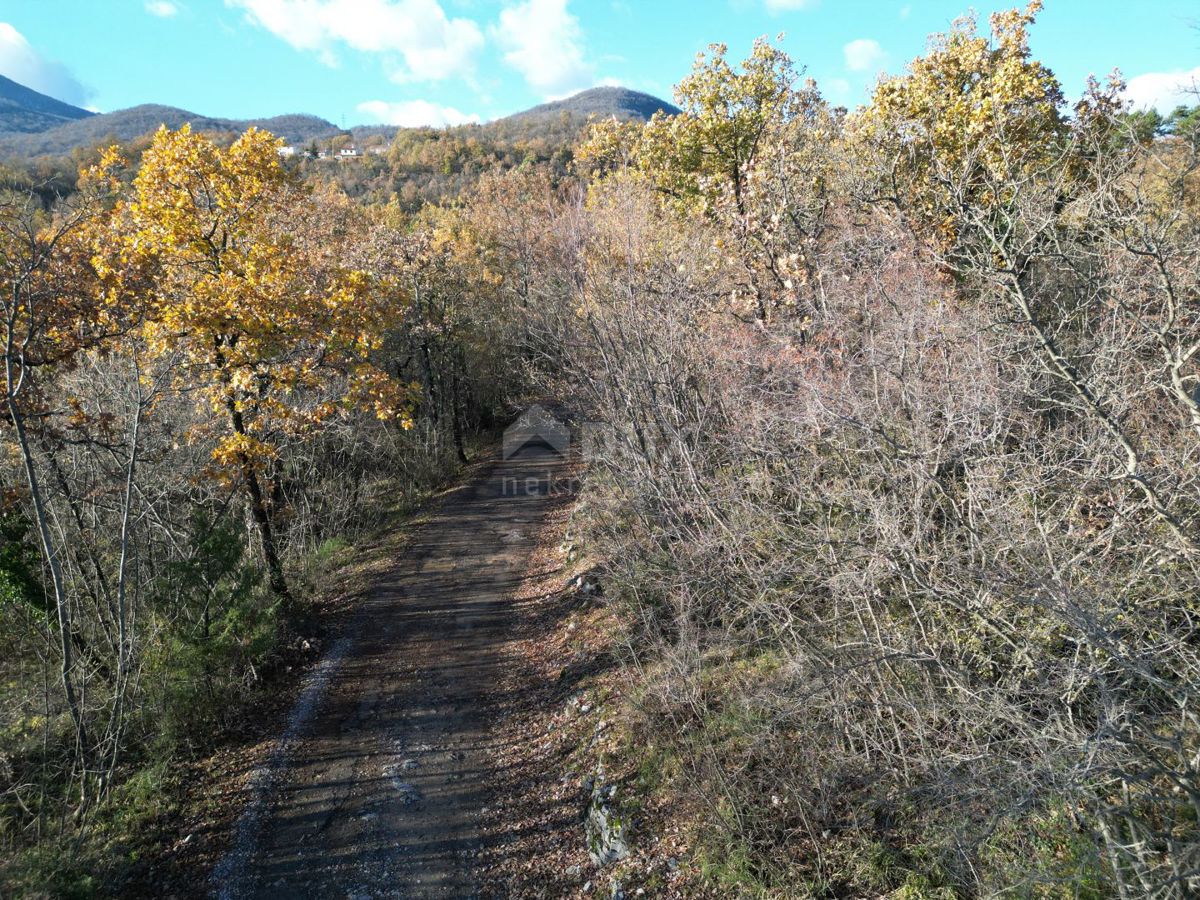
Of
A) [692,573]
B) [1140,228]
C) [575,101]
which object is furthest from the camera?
[575,101]

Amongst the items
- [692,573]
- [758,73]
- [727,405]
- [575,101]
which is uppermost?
[575,101]

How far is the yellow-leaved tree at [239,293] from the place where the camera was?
8.88 m

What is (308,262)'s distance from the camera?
10.5m

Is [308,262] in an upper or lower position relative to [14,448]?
upper

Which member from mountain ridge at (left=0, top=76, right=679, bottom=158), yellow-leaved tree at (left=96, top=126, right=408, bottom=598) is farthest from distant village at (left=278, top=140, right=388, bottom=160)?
yellow-leaved tree at (left=96, top=126, right=408, bottom=598)

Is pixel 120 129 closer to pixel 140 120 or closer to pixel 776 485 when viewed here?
pixel 140 120

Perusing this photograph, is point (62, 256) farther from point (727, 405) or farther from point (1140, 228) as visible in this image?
point (1140, 228)

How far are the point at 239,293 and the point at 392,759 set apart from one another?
21.3 ft

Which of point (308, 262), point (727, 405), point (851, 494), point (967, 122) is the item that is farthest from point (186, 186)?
point (967, 122)

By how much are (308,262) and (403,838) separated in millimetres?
8519

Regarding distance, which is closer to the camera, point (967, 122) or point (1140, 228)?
point (1140, 228)

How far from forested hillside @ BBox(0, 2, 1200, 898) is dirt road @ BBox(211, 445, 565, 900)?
3.28ft

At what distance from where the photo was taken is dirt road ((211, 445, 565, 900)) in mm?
6102

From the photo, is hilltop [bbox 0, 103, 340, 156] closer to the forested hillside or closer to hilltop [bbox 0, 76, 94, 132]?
hilltop [bbox 0, 76, 94, 132]
